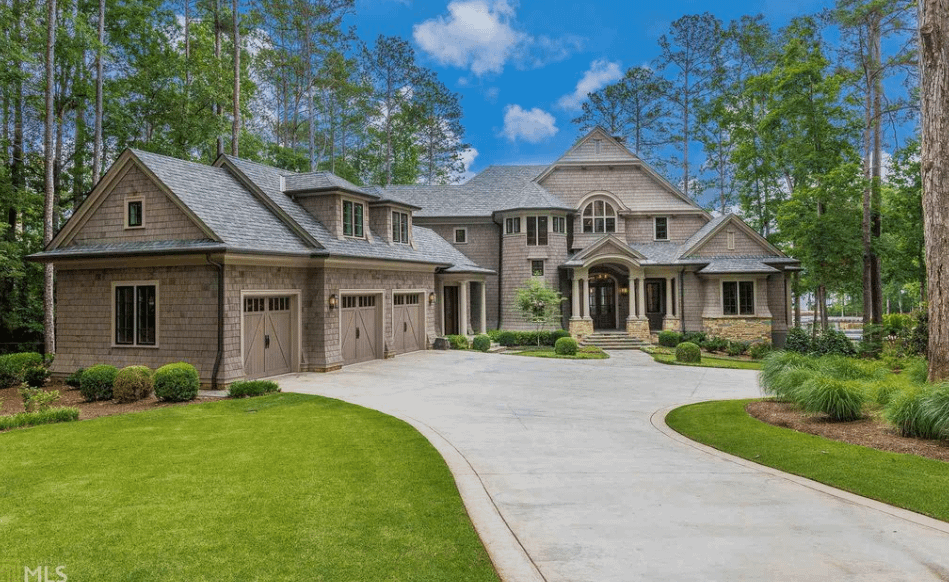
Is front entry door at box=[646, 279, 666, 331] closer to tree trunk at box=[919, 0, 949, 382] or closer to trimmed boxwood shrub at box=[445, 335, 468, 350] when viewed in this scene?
trimmed boxwood shrub at box=[445, 335, 468, 350]

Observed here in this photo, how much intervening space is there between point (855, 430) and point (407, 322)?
1582cm

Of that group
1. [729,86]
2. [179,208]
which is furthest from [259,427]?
[729,86]

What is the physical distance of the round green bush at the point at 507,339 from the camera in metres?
26.4

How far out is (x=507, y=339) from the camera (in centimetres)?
2638

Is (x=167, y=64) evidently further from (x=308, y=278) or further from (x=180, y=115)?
(x=308, y=278)

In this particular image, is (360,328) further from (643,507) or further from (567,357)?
(643,507)

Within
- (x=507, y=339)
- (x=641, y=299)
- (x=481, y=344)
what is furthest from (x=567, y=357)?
(x=641, y=299)

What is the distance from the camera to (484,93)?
67688mm

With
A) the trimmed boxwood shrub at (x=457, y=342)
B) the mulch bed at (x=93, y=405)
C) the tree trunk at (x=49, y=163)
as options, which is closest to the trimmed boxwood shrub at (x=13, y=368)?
the mulch bed at (x=93, y=405)

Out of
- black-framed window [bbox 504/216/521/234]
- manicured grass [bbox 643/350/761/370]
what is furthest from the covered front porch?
manicured grass [bbox 643/350/761/370]

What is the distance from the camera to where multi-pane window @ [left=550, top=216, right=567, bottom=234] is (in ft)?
96.3

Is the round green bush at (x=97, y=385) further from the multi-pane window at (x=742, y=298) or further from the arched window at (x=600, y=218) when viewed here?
the multi-pane window at (x=742, y=298)

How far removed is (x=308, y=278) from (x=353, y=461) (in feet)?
34.9

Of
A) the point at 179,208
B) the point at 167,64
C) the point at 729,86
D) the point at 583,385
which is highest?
the point at 729,86
